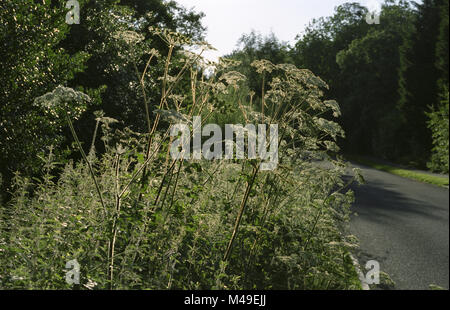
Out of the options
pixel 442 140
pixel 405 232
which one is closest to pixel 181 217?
pixel 405 232

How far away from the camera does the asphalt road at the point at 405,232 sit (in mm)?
7531

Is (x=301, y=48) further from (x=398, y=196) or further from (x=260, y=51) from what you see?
(x=398, y=196)

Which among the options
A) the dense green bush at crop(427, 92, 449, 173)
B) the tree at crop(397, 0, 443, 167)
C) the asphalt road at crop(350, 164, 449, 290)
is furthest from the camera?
the tree at crop(397, 0, 443, 167)

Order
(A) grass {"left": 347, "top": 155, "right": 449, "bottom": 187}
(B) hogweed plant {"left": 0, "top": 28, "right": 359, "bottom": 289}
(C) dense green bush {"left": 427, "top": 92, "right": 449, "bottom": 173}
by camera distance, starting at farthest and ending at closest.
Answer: (C) dense green bush {"left": 427, "top": 92, "right": 449, "bottom": 173}, (A) grass {"left": 347, "top": 155, "right": 449, "bottom": 187}, (B) hogweed plant {"left": 0, "top": 28, "right": 359, "bottom": 289}

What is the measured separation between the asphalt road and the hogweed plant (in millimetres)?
913

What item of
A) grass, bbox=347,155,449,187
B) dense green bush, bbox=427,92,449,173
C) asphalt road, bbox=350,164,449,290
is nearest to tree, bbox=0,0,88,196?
asphalt road, bbox=350,164,449,290

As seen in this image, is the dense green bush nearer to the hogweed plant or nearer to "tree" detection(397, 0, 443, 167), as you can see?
"tree" detection(397, 0, 443, 167)

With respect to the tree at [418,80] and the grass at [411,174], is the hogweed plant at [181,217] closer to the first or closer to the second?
the grass at [411,174]

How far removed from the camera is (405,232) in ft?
34.4

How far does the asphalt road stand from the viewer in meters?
7.53

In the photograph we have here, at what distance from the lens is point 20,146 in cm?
398

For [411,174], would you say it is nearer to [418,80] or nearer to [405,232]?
[418,80]
